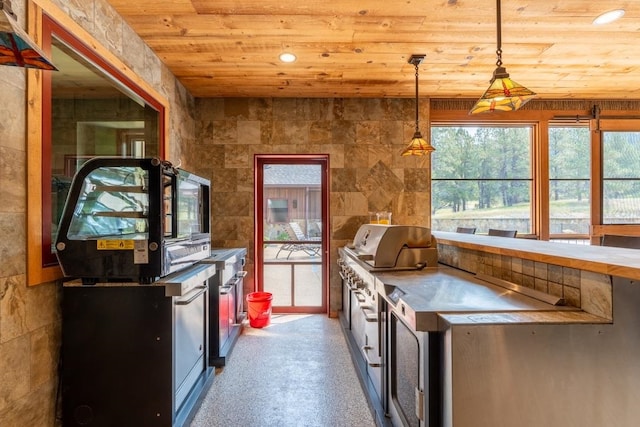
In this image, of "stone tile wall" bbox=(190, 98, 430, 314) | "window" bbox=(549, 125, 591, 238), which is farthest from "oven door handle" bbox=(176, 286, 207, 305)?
"window" bbox=(549, 125, 591, 238)

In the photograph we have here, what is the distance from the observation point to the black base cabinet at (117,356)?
1.73 meters

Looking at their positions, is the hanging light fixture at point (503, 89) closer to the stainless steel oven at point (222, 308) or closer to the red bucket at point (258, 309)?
the stainless steel oven at point (222, 308)

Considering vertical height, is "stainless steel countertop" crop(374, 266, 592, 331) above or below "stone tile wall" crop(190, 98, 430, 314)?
below

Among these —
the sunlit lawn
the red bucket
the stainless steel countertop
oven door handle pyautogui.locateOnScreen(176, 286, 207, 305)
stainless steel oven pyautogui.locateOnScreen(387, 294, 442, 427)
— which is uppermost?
the sunlit lawn

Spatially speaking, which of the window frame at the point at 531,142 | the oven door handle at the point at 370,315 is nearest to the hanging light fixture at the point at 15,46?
the oven door handle at the point at 370,315

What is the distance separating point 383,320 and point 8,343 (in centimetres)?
178

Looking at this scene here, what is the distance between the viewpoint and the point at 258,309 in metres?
3.67

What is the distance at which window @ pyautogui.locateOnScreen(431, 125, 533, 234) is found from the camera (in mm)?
4336

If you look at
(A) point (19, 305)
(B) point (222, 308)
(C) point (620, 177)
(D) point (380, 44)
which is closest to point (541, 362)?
(A) point (19, 305)

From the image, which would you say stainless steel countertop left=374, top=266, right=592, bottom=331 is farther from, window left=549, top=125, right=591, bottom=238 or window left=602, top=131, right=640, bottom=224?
window left=602, top=131, right=640, bottom=224

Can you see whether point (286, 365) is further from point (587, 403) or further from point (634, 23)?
point (634, 23)

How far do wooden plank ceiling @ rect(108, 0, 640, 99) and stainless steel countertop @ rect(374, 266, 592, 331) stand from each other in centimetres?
182

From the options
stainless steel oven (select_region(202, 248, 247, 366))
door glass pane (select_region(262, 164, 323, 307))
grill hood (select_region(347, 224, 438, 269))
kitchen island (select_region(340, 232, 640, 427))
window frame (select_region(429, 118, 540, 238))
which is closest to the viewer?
kitchen island (select_region(340, 232, 640, 427))

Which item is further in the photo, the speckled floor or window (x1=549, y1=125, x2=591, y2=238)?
window (x1=549, y1=125, x2=591, y2=238)
